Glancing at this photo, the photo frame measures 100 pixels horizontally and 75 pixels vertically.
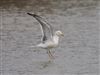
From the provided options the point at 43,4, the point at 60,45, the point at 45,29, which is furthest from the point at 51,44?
the point at 43,4

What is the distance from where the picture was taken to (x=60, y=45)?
8727mm

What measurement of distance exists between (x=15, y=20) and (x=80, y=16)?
135cm

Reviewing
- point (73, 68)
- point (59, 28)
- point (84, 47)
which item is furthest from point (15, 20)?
point (73, 68)

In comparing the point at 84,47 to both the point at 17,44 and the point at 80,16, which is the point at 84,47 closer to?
the point at 17,44

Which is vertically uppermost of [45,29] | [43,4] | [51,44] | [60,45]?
[45,29]

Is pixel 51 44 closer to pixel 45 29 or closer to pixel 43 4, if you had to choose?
pixel 45 29

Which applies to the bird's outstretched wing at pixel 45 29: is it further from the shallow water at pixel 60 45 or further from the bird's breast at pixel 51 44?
the shallow water at pixel 60 45

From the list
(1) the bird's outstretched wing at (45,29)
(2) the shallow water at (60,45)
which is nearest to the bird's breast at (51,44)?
(1) the bird's outstretched wing at (45,29)

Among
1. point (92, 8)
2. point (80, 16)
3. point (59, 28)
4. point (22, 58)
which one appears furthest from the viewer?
point (92, 8)

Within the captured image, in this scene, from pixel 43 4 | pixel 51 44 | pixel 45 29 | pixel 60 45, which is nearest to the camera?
pixel 45 29

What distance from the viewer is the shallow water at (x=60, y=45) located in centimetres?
738

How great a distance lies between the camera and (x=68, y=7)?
12789 mm

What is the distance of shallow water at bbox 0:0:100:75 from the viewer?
7.38m

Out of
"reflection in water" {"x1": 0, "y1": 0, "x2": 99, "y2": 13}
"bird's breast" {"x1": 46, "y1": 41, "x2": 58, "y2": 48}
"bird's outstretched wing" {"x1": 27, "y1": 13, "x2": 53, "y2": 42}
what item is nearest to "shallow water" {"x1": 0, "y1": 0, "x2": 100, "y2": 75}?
"bird's breast" {"x1": 46, "y1": 41, "x2": 58, "y2": 48}
